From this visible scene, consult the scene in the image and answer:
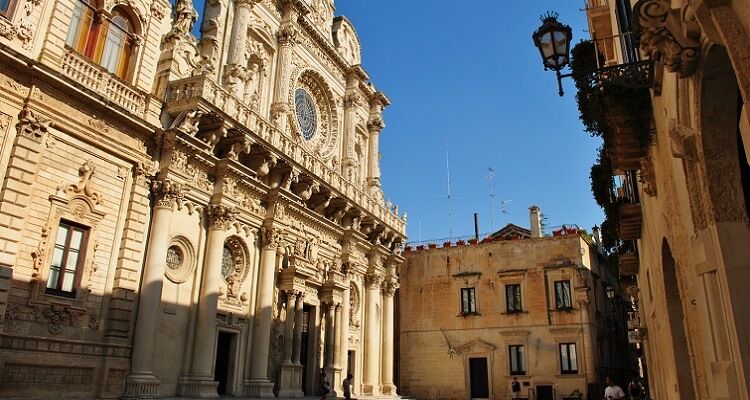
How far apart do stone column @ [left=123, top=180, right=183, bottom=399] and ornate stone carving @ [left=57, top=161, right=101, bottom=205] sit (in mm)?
1583

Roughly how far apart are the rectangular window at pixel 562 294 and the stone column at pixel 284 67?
15.8m

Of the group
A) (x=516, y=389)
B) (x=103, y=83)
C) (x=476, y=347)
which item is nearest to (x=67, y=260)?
(x=103, y=83)

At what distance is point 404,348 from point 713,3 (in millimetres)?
28153

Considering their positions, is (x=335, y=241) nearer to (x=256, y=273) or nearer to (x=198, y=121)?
(x=256, y=273)

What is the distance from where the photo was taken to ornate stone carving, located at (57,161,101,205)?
11.7 meters

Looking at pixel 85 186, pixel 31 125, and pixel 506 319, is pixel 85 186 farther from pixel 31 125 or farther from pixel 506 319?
pixel 506 319

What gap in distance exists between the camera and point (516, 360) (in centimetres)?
2748

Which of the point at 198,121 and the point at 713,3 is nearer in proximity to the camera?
the point at 713,3

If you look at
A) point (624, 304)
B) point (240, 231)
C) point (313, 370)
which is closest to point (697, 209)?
point (240, 231)

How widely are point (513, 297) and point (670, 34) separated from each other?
2509 cm

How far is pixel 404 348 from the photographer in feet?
99.6

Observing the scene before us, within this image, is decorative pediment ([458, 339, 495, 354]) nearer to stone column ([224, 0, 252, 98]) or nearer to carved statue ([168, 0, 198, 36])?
stone column ([224, 0, 252, 98])

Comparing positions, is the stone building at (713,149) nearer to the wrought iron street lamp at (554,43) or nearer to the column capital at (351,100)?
the wrought iron street lamp at (554,43)

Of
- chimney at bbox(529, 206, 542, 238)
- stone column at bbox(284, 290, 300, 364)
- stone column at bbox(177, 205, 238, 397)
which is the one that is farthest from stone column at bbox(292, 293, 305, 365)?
chimney at bbox(529, 206, 542, 238)
